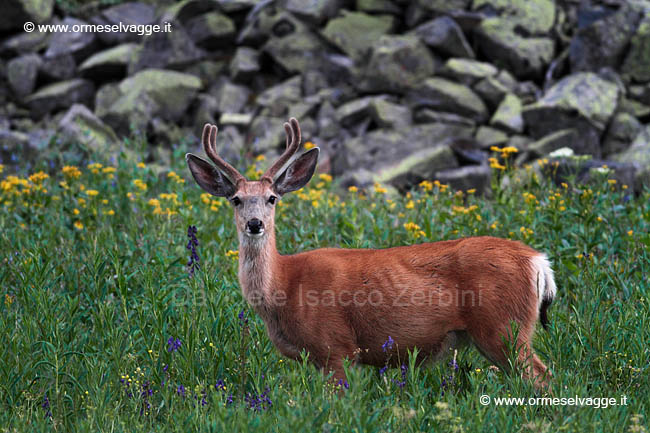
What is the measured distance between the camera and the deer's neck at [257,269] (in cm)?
454

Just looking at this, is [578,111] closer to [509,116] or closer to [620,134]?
[620,134]

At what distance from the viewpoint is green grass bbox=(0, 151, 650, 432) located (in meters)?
3.52

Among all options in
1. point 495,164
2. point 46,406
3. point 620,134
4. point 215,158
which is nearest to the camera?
point 46,406

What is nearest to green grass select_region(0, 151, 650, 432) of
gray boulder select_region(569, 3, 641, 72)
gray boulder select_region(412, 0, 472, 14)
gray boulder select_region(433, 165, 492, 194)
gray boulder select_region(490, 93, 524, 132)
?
gray boulder select_region(433, 165, 492, 194)

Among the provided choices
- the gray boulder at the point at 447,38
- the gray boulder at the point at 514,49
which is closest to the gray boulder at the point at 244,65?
the gray boulder at the point at 447,38

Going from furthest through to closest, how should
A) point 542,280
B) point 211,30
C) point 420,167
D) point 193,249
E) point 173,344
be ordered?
point 211,30
point 420,167
point 193,249
point 542,280
point 173,344

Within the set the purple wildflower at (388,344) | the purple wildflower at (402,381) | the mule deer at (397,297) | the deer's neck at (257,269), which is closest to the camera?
the purple wildflower at (402,381)

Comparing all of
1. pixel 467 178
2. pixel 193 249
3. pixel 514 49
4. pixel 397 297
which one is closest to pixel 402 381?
pixel 397 297

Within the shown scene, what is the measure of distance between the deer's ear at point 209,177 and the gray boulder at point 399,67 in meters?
8.81

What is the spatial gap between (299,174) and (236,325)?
1209mm

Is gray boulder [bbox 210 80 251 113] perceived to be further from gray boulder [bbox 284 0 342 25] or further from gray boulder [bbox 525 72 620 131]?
gray boulder [bbox 525 72 620 131]

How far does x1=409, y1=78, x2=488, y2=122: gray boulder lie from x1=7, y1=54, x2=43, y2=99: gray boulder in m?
7.83

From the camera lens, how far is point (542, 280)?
435 centimetres

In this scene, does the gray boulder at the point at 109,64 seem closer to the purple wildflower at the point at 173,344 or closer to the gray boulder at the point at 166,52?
the gray boulder at the point at 166,52
